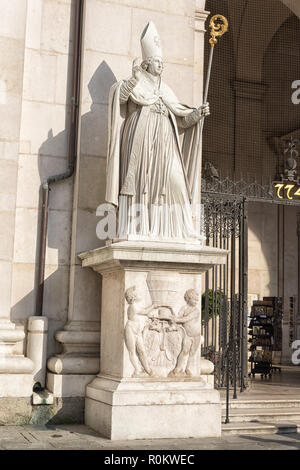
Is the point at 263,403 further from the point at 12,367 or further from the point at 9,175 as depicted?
the point at 9,175

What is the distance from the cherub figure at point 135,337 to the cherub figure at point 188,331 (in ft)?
1.20

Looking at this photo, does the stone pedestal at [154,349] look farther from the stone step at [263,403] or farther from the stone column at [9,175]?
the stone step at [263,403]

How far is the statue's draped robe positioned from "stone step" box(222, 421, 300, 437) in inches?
89.7

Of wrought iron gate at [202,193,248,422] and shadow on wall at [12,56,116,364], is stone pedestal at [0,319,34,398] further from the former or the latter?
wrought iron gate at [202,193,248,422]

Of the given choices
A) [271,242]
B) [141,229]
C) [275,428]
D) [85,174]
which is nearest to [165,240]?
[141,229]

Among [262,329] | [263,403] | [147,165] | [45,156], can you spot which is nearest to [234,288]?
[263,403]

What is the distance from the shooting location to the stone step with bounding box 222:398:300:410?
29.4 ft

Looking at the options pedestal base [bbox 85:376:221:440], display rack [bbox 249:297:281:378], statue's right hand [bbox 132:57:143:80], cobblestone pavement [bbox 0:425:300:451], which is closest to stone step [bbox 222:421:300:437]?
cobblestone pavement [bbox 0:425:300:451]

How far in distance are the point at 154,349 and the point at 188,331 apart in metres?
0.45

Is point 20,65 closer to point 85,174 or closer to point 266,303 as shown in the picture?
point 85,174

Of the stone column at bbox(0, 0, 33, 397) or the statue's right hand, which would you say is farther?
the statue's right hand

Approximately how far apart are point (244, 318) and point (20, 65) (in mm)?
5427

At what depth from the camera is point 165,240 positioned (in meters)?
7.72

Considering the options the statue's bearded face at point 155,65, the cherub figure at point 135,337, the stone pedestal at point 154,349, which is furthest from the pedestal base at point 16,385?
the statue's bearded face at point 155,65
